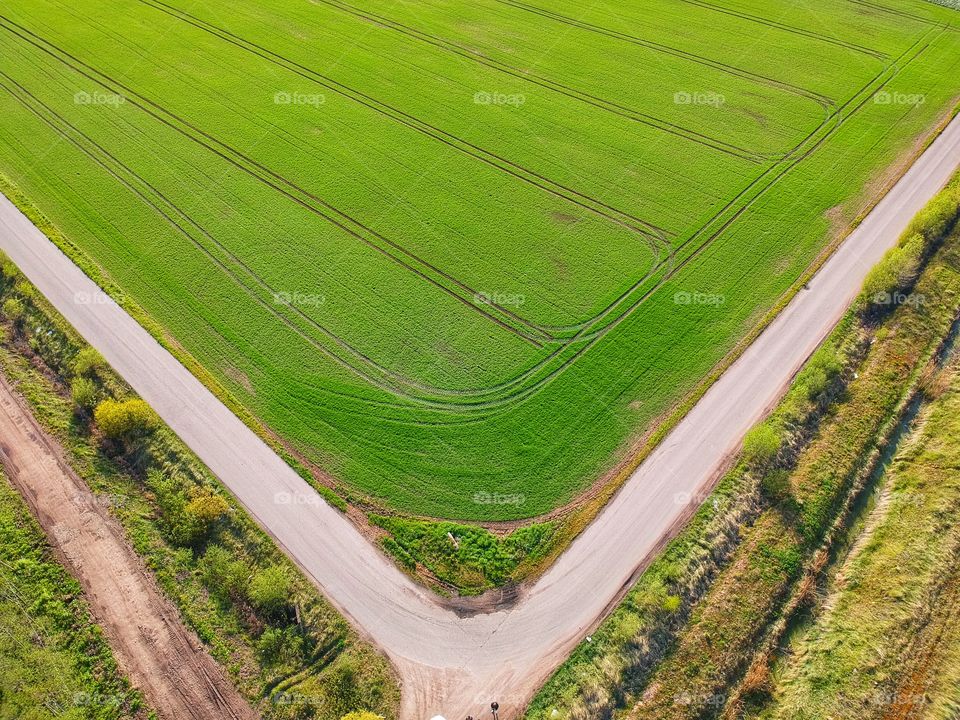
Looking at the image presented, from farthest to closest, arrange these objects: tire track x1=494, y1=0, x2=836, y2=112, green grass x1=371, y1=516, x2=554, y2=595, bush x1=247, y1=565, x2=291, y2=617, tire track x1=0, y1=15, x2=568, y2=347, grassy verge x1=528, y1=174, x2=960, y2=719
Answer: tire track x1=494, y1=0, x2=836, y2=112
tire track x1=0, y1=15, x2=568, y2=347
green grass x1=371, y1=516, x2=554, y2=595
bush x1=247, y1=565, x2=291, y2=617
grassy verge x1=528, y1=174, x2=960, y2=719

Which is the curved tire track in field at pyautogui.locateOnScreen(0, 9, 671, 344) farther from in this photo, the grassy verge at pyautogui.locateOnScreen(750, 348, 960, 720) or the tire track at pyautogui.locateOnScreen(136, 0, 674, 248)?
the grassy verge at pyautogui.locateOnScreen(750, 348, 960, 720)

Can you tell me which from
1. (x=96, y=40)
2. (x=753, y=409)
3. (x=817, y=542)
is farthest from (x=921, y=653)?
(x=96, y=40)

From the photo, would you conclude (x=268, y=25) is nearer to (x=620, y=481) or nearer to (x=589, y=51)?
(x=589, y=51)

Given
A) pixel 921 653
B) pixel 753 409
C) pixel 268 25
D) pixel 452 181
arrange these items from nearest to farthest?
pixel 921 653
pixel 753 409
pixel 452 181
pixel 268 25

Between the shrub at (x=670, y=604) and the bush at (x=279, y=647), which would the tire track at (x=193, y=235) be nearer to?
the bush at (x=279, y=647)

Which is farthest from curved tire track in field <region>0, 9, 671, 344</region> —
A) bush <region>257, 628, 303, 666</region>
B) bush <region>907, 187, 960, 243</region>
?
bush <region>257, 628, 303, 666</region>

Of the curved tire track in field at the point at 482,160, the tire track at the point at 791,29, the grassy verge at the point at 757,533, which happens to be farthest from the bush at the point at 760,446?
the tire track at the point at 791,29
